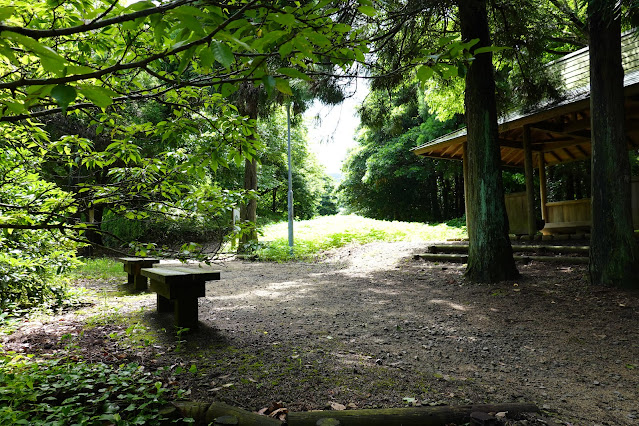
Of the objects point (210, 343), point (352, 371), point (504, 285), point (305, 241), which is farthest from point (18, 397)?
point (305, 241)

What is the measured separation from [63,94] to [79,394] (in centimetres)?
A: 207

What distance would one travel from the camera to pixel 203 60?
1.21 meters

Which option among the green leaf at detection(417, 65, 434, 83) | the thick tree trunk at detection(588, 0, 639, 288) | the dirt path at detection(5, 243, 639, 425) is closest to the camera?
the green leaf at detection(417, 65, 434, 83)

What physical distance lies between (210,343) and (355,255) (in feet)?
25.9

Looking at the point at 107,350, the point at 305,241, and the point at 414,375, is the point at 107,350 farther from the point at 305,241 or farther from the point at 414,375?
the point at 305,241

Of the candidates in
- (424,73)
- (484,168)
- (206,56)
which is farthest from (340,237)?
(206,56)

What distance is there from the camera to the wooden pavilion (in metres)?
Result: 8.52

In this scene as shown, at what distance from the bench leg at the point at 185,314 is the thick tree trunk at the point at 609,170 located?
5.40 m

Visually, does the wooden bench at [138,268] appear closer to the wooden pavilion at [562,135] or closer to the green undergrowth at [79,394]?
the green undergrowth at [79,394]

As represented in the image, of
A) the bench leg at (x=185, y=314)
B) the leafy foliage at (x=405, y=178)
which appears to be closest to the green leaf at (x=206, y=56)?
the bench leg at (x=185, y=314)

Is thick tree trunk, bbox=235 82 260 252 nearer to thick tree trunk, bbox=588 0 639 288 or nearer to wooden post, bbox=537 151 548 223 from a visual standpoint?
thick tree trunk, bbox=588 0 639 288

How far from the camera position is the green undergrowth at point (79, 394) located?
7.00 ft

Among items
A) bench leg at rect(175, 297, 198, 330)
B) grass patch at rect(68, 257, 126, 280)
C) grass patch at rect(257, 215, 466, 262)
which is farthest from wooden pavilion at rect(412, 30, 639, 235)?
grass patch at rect(68, 257, 126, 280)

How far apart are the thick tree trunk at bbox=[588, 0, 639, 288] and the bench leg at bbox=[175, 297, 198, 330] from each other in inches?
213
